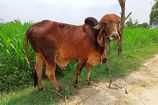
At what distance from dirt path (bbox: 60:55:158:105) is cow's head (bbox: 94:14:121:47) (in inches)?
32.8

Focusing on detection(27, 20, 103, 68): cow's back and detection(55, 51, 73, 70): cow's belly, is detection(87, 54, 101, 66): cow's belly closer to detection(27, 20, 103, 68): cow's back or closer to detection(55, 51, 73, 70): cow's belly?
detection(27, 20, 103, 68): cow's back

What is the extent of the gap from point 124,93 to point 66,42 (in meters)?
1.28

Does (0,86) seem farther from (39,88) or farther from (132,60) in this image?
(132,60)

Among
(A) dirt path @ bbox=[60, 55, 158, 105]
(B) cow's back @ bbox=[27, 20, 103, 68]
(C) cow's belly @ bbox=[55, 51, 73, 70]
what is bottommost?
(A) dirt path @ bbox=[60, 55, 158, 105]

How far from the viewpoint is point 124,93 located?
5254mm

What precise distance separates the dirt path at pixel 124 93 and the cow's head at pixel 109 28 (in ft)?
2.73

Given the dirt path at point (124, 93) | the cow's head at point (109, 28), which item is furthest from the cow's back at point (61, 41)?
the dirt path at point (124, 93)

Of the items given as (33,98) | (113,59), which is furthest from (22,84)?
(113,59)

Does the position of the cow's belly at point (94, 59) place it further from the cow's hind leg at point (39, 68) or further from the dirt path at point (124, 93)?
the cow's hind leg at point (39, 68)

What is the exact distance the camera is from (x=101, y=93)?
5.24 m

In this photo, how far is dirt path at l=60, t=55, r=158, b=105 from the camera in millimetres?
4848

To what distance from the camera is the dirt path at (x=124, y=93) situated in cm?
485

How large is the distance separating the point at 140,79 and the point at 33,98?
2282 mm

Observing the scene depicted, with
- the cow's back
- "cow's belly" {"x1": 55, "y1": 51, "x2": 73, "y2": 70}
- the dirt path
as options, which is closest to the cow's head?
the cow's back
